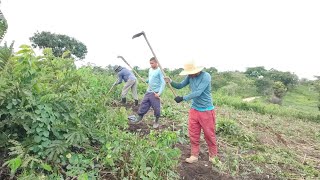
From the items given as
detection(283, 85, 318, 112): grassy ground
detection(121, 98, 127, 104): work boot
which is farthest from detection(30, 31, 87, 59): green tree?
detection(121, 98, 127, 104): work boot

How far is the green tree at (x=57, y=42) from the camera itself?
27612 mm

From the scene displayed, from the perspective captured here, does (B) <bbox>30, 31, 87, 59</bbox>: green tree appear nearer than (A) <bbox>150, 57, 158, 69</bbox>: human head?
No

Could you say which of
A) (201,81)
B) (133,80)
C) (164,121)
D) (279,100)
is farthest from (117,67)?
(279,100)

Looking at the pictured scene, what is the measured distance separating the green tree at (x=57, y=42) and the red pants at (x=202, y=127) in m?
23.3

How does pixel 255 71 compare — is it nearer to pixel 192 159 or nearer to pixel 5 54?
pixel 192 159

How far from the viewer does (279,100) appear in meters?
20.7

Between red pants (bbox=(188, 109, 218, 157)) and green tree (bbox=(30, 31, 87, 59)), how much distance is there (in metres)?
23.3

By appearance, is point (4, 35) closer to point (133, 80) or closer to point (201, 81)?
point (201, 81)

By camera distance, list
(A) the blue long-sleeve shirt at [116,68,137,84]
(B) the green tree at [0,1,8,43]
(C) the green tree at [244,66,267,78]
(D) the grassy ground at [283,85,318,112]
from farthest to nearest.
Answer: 1. (C) the green tree at [244,66,267,78]
2. (D) the grassy ground at [283,85,318,112]
3. (A) the blue long-sleeve shirt at [116,68,137,84]
4. (B) the green tree at [0,1,8,43]

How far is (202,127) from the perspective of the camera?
481 cm

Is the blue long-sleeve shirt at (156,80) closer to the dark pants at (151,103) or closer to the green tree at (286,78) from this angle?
the dark pants at (151,103)

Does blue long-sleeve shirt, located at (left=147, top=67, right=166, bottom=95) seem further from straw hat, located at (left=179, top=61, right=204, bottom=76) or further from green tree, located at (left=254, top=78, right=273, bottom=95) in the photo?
green tree, located at (left=254, top=78, right=273, bottom=95)

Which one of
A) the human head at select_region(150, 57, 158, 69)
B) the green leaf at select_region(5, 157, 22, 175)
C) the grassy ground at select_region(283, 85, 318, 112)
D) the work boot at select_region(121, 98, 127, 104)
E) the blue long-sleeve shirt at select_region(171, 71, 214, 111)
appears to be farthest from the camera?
the grassy ground at select_region(283, 85, 318, 112)

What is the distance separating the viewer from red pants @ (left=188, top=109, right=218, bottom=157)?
476cm
